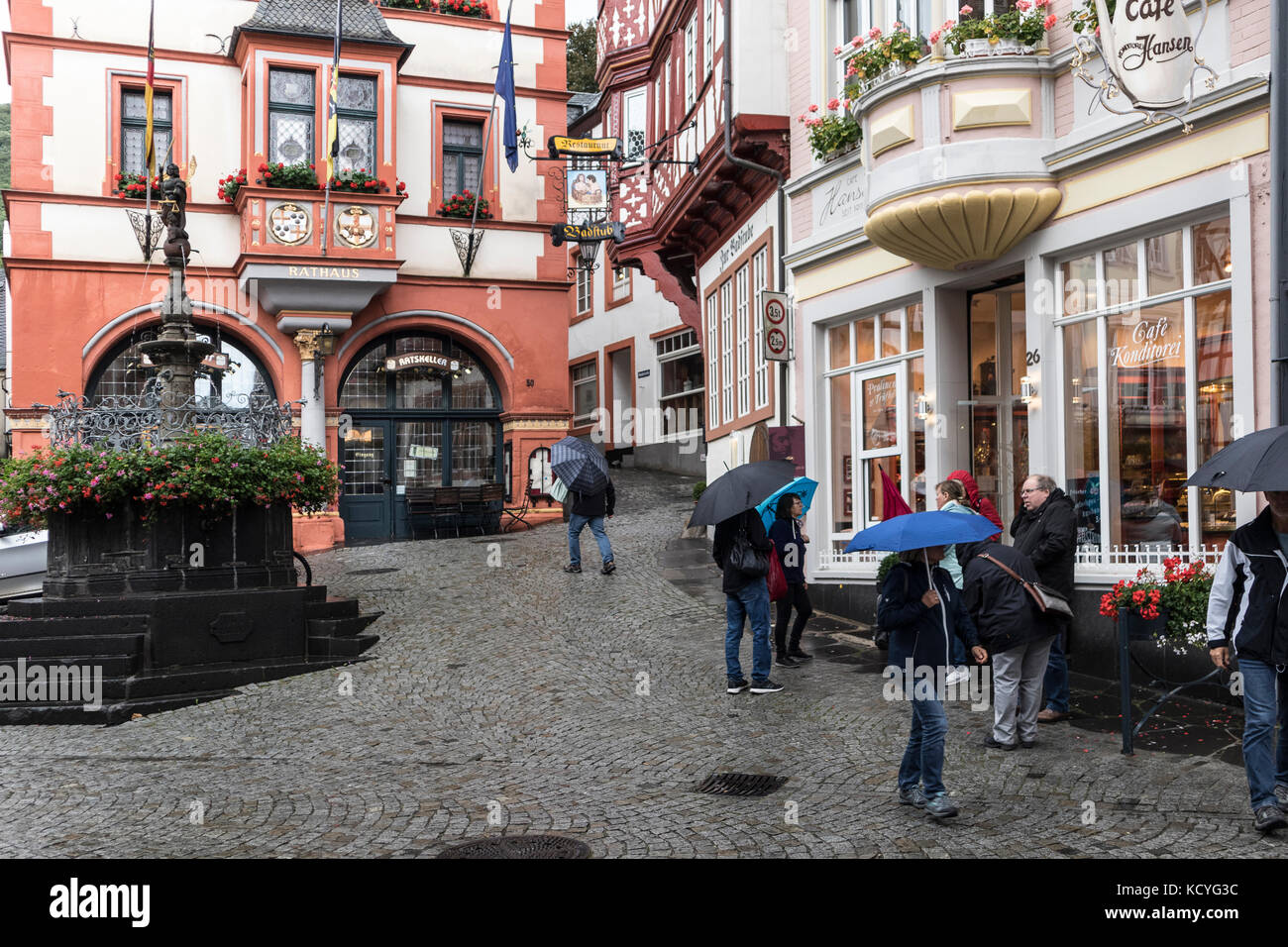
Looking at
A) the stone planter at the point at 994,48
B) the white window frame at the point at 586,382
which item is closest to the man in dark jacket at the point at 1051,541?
the stone planter at the point at 994,48

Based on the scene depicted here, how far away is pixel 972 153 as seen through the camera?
34.0 ft

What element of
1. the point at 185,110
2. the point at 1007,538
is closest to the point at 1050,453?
the point at 1007,538

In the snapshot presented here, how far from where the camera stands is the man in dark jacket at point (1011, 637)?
7367 mm

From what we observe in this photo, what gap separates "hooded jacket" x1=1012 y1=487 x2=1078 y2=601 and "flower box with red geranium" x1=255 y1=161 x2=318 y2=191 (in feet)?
55.1

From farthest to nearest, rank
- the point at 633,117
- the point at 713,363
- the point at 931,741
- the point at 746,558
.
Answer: the point at 633,117 → the point at 713,363 → the point at 746,558 → the point at 931,741

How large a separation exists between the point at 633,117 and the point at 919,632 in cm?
1746

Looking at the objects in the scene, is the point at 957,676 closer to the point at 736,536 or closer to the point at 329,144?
the point at 736,536

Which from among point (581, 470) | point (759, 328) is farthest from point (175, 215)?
point (759, 328)

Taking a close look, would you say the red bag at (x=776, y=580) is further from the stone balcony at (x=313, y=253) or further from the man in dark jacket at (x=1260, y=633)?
the stone balcony at (x=313, y=253)

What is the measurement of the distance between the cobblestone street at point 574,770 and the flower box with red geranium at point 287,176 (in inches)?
490

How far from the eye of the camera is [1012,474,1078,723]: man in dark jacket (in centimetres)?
811

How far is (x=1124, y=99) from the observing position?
372 inches

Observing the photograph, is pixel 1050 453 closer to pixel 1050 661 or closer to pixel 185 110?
pixel 1050 661

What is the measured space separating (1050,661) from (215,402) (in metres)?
8.35
